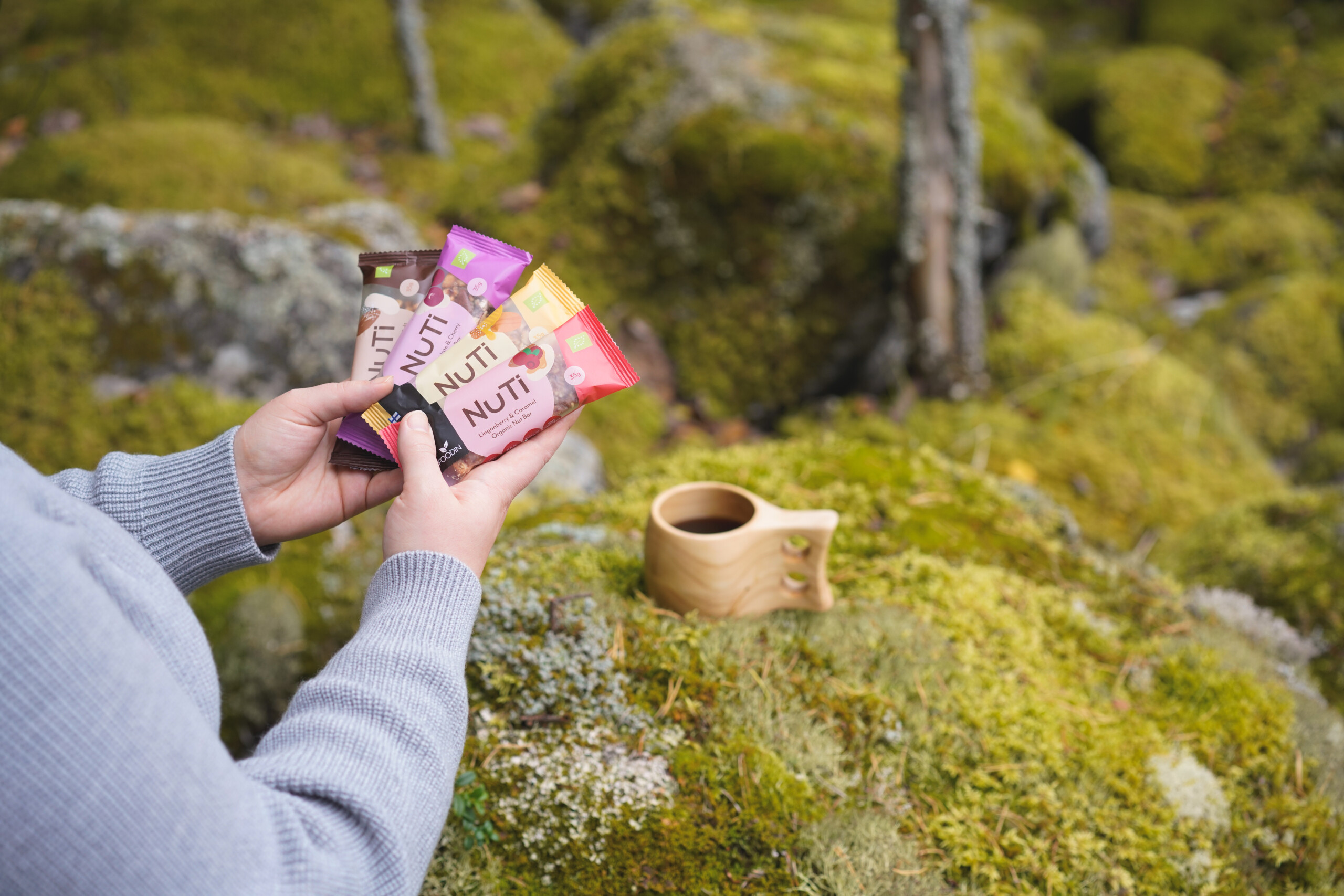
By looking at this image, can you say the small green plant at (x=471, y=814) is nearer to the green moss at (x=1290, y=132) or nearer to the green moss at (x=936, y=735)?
the green moss at (x=936, y=735)

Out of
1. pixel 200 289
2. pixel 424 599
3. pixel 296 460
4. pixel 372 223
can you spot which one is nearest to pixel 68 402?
pixel 200 289

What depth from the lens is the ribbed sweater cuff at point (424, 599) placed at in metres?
1.49

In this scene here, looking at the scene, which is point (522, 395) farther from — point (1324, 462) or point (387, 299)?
point (1324, 462)

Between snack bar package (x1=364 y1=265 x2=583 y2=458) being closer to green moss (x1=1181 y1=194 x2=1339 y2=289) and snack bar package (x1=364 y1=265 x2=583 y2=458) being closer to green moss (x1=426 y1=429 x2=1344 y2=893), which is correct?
green moss (x1=426 y1=429 x2=1344 y2=893)

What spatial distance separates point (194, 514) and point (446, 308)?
30.4 inches

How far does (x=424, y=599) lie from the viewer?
5.04 ft

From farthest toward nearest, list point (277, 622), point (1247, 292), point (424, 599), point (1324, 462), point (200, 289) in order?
point (1247, 292) < point (1324, 462) < point (200, 289) < point (277, 622) < point (424, 599)

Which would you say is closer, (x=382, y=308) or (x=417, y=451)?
(x=417, y=451)

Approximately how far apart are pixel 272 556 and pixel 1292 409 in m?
7.84

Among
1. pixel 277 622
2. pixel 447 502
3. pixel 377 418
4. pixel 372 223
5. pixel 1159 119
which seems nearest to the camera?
pixel 447 502

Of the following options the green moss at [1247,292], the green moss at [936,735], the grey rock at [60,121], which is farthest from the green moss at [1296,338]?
the grey rock at [60,121]

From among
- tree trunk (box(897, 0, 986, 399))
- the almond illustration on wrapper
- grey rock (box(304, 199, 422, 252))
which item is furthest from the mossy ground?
the almond illustration on wrapper

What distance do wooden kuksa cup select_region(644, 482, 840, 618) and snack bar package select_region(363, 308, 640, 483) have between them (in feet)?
1.88

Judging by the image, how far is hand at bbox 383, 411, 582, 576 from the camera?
164 centimetres
